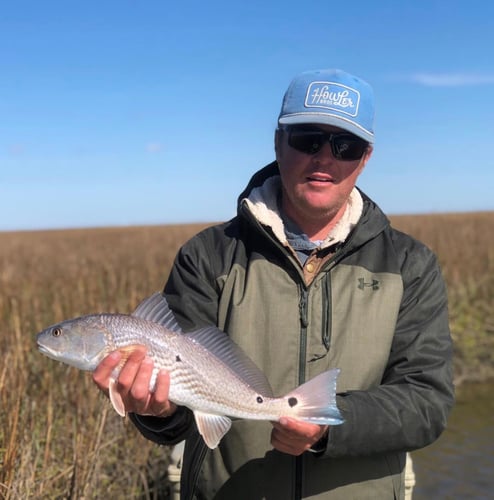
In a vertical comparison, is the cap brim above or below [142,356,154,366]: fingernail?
above

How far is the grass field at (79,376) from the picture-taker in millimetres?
4172

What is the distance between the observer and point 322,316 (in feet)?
8.92

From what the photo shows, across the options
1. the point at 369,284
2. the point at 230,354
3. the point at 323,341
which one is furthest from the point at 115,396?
the point at 369,284

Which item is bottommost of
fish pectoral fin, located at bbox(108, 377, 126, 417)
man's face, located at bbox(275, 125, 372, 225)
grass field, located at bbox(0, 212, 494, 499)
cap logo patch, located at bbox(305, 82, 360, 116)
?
grass field, located at bbox(0, 212, 494, 499)

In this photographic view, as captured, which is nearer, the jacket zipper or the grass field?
the jacket zipper

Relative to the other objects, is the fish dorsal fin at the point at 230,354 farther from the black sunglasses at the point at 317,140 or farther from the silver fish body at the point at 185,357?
the black sunglasses at the point at 317,140

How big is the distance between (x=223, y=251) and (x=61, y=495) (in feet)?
8.03

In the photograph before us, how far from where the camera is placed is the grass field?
4.17m

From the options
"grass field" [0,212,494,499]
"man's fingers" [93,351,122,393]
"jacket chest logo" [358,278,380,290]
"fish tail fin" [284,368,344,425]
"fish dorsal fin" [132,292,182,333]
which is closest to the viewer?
"fish tail fin" [284,368,344,425]

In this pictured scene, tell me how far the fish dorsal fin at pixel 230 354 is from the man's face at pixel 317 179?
69 centimetres

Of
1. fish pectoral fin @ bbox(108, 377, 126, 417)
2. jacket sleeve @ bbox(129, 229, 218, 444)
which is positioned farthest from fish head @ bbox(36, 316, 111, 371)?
jacket sleeve @ bbox(129, 229, 218, 444)

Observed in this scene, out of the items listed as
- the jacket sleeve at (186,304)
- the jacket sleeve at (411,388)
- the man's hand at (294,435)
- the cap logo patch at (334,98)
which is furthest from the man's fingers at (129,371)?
the cap logo patch at (334,98)

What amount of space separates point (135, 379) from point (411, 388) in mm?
1094

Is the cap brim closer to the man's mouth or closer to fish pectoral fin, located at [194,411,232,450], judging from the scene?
the man's mouth
